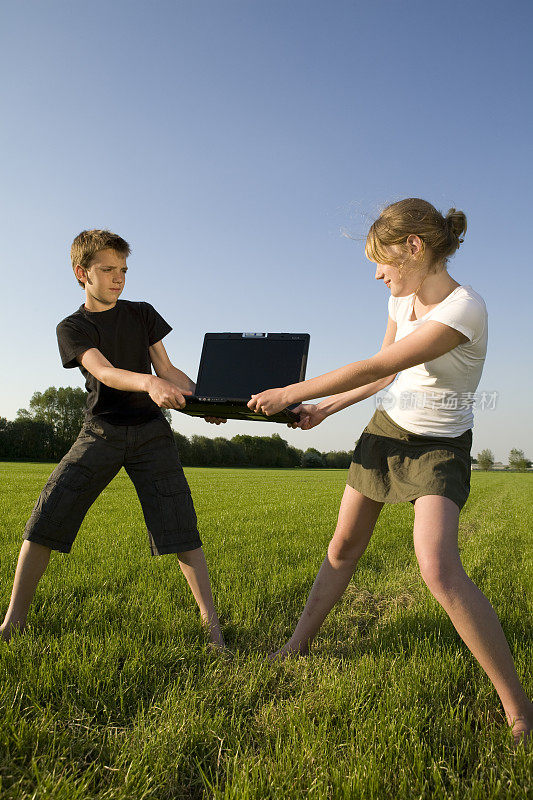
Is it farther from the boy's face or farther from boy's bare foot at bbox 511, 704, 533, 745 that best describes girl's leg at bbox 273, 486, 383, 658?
the boy's face

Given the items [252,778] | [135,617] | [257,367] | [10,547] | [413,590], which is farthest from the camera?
[10,547]

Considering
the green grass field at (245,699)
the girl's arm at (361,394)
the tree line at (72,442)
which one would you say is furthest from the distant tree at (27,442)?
the girl's arm at (361,394)

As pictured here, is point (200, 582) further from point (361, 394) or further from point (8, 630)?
point (361, 394)

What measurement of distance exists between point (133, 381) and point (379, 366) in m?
1.37

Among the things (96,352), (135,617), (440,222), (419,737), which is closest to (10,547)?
(135,617)

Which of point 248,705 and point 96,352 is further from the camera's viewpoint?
point 96,352

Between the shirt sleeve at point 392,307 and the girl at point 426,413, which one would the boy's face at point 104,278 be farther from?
the shirt sleeve at point 392,307

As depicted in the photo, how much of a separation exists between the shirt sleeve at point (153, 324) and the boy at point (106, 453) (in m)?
0.11

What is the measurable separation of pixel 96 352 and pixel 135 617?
5.91 ft

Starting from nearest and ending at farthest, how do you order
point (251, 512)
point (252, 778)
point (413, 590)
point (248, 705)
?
1. point (252, 778)
2. point (248, 705)
3. point (413, 590)
4. point (251, 512)

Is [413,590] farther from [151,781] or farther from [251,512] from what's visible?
[251,512]

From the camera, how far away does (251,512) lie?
37.8 ft

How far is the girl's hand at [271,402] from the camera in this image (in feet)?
8.79

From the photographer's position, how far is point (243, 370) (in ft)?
10.3
